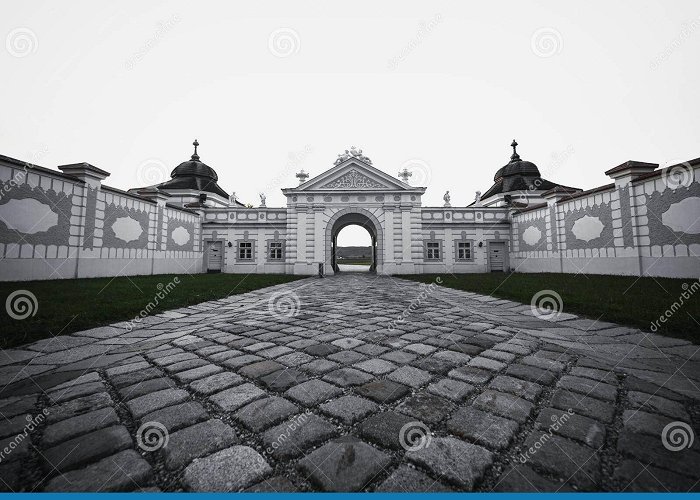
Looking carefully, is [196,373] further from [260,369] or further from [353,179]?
[353,179]

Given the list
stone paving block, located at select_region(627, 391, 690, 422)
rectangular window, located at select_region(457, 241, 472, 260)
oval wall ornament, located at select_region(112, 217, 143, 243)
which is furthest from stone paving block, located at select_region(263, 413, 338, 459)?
rectangular window, located at select_region(457, 241, 472, 260)

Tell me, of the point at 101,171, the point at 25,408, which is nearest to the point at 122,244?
the point at 101,171

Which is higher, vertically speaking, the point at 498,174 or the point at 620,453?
the point at 498,174

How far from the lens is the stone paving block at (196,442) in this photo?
1503 mm

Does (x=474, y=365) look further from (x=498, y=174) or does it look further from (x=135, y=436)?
(x=498, y=174)

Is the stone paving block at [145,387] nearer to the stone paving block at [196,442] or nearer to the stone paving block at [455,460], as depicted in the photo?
the stone paving block at [196,442]

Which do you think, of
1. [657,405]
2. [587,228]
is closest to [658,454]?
[657,405]

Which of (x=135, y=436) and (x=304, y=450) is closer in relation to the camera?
(x=304, y=450)

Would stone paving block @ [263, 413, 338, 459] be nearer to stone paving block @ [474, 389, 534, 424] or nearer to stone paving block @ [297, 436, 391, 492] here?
stone paving block @ [297, 436, 391, 492]

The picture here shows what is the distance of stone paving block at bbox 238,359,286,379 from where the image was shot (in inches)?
103

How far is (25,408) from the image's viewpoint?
206cm

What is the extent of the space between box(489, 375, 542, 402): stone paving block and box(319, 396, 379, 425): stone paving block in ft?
3.57

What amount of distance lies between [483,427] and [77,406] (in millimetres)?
2848

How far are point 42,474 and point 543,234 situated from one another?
21.2 metres
